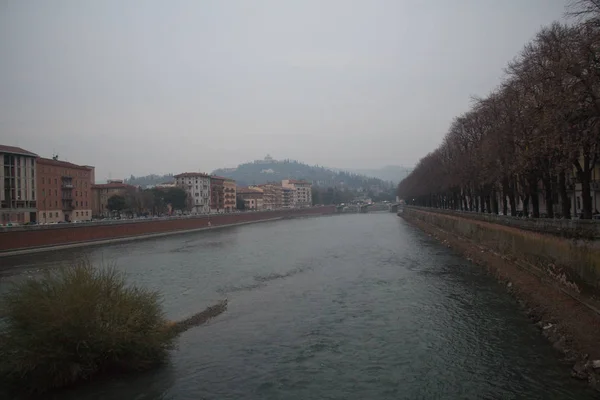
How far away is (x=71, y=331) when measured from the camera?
1055 centimetres

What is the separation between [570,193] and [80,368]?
46600 millimetres

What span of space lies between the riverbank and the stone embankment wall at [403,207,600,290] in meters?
0.17

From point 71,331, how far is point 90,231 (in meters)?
48.2

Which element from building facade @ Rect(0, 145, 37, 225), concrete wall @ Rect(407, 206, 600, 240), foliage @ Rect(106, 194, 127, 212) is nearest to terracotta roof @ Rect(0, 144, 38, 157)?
building facade @ Rect(0, 145, 37, 225)

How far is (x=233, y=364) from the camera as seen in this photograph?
12.4 m

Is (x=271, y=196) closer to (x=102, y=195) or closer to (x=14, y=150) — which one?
(x=102, y=195)

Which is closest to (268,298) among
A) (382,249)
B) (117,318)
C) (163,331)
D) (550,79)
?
(163,331)

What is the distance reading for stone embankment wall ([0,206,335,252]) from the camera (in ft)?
143

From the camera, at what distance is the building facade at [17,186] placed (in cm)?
6038

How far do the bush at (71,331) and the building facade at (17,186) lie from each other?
56880 millimetres

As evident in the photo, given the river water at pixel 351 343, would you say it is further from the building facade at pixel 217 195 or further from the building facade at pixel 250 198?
the building facade at pixel 250 198

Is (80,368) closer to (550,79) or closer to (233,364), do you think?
(233,364)

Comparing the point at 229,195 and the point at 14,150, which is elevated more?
the point at 14,150

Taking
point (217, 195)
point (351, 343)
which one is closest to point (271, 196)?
point (217, 195)
